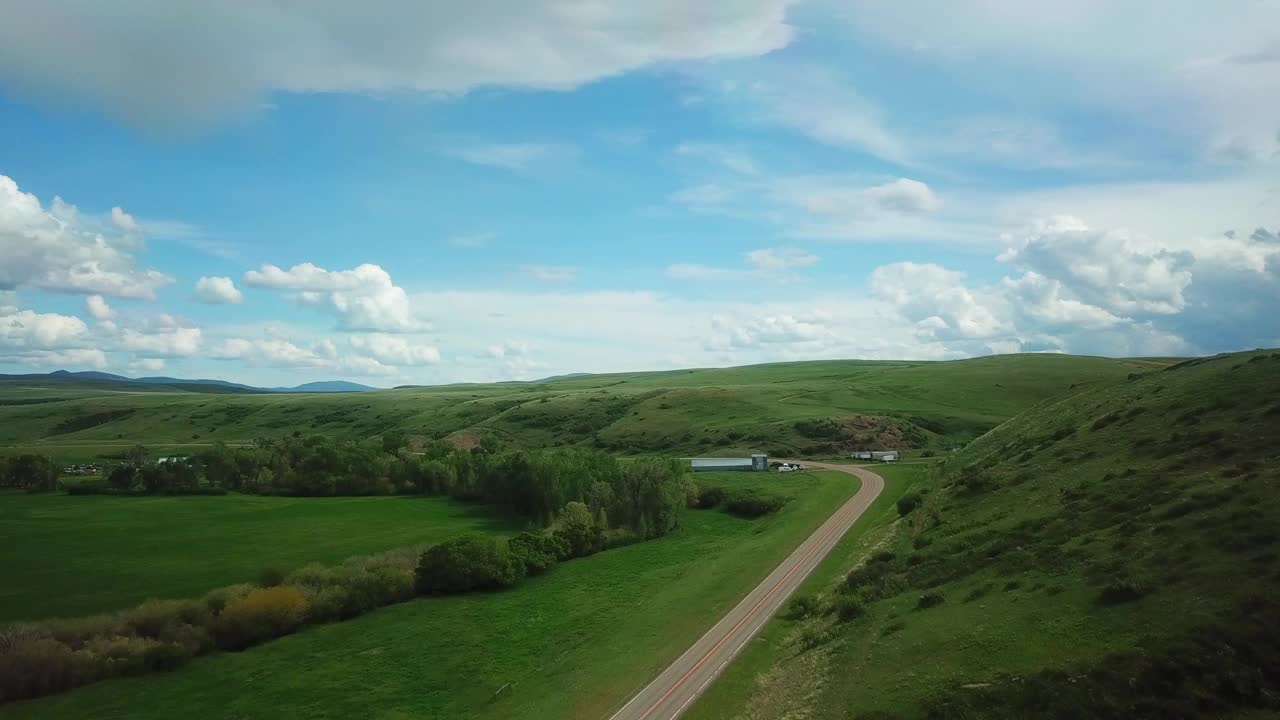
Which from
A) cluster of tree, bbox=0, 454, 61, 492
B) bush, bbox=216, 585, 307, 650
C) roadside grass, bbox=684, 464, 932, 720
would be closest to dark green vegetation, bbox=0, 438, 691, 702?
bush, bbox=216, 585, 307, 650

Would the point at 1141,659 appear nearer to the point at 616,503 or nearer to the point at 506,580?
the point at 506,580

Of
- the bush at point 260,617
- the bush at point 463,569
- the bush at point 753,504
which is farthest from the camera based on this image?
the bush at point 753,504

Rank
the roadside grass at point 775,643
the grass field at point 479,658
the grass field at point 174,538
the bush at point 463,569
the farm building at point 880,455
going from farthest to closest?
the farm building at point 880,455 → the bush at point 463,569 → the grass field at point 174,538 → the grass field at point 479,658 → the roadside grass at point 775,643

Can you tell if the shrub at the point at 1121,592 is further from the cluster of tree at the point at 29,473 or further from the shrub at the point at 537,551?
the cluster of tree at the point at 29,473

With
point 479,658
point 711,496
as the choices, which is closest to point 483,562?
point 479,658

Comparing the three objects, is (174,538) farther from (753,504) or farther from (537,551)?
(753,504)

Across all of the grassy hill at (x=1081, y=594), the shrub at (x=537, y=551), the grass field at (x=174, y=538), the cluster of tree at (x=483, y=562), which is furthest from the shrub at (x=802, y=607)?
the grass field at (x=174, y=538)
